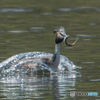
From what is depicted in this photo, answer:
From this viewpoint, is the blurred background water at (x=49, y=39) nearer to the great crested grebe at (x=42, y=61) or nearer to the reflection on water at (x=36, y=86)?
the reflection on water at (x=36, y=86)

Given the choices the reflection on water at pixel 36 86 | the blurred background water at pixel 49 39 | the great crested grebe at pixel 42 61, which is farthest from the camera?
the great crested grebe at pixel 42 61

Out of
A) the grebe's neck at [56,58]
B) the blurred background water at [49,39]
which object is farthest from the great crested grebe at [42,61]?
the blurred background water at [49,39]

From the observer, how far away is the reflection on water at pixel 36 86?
34.2 feet

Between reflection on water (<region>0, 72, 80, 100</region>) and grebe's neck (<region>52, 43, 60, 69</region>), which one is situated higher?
grebe's neck (<region>52, 43, 60, 69</region>)

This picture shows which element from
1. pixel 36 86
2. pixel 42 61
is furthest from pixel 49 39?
pixel 36 86

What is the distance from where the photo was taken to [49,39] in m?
18.0

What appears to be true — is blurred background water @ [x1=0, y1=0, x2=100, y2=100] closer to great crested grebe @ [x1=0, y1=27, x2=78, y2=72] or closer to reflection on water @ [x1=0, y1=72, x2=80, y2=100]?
reflection on water @ [x1=0, y1=72, x2=80, y2=100]

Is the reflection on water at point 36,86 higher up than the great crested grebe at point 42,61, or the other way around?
the great crested grebe at point 42,61

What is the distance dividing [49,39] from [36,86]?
683 cm

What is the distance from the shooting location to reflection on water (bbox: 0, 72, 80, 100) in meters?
10.4

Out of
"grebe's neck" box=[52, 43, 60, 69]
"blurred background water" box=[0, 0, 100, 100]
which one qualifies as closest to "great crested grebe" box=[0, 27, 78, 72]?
"grebe's neck" box=[52, 43, 60, 69]

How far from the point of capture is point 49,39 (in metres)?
18.0

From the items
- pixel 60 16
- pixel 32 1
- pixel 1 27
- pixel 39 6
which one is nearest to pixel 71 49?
pixel 1 27

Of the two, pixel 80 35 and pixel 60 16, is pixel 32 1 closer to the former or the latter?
pixel 60 16
